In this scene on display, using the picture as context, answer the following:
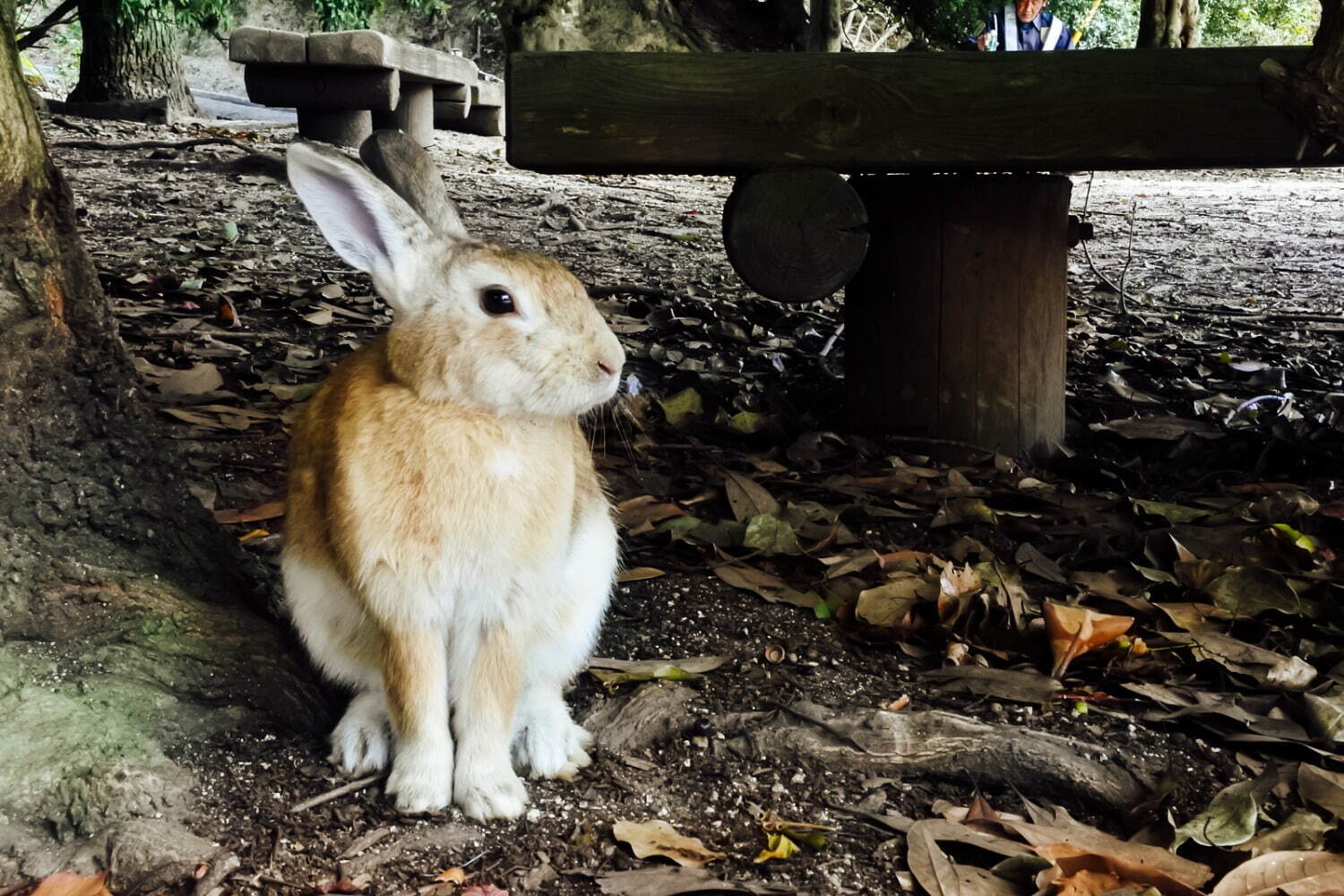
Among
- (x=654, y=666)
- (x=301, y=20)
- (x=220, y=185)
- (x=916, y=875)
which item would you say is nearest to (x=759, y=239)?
(x=654, y=666)

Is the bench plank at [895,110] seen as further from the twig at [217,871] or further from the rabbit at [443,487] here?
the twig at [217,871]

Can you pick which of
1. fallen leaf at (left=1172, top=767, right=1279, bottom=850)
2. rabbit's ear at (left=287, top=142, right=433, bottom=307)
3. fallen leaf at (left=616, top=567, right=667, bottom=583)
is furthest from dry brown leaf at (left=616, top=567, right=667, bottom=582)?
fallen leaf at (left=1172, top=767, right=1279, bottom=850)

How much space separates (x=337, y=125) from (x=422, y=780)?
28.0 feet

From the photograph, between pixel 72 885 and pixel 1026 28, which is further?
pixel 1026 28

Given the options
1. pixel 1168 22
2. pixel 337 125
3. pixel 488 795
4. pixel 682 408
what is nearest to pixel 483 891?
pixel 488 795

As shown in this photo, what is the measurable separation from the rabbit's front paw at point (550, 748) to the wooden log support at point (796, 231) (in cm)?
163

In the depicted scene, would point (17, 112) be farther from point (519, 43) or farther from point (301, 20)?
point (301, 20)

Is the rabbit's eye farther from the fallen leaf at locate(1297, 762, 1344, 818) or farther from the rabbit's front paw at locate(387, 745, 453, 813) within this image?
the fallen leaf at locate(1297, 762, 1344, 818)

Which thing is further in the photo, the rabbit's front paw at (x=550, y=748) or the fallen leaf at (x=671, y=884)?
the rabbit's front paw at (x=550, y=748)

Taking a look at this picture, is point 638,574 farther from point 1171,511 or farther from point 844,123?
point 1171,511

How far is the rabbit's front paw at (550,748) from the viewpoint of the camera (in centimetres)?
247

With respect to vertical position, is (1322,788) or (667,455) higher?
(667,455)

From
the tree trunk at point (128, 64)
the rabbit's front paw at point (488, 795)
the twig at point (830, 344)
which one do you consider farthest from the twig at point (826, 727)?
the tree trunk at point (128, 64)

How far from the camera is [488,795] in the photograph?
2.29m
